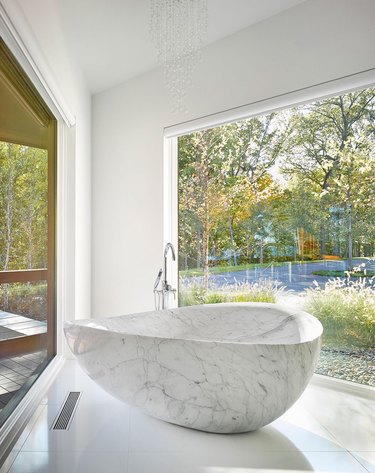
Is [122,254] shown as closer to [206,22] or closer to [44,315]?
[44,315]

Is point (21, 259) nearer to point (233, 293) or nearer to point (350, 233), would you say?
point (233, 293)

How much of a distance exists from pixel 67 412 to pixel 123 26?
9.27 ft

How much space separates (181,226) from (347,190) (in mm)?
1506

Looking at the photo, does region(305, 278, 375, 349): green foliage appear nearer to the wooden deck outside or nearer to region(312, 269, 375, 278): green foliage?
region(312, 269, 375, 278): green foliage

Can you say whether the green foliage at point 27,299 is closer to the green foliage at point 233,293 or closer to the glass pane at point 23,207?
the glass pane at point 23,207

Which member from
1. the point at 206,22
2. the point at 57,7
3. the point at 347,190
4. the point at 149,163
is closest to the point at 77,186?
the point at 149,163

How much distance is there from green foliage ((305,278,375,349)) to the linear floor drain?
1.78 meters

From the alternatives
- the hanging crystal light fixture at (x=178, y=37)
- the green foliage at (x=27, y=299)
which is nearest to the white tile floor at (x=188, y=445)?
the green foliage at (x=27, y=299)

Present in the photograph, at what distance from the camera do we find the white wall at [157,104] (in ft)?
8.44

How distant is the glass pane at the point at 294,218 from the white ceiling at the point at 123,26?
0.75 metres

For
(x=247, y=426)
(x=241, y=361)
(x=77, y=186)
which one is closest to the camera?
(x=241, y=361)

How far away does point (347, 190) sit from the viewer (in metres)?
2.68


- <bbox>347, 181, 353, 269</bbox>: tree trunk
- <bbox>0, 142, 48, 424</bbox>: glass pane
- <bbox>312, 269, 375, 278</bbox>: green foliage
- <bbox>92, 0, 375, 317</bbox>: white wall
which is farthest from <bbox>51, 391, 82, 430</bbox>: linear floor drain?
<bbox>347, 181, 353, 269</bbox>: tree trunk

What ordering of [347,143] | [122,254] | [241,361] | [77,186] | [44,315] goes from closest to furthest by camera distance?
[241,361], [347,143], [44,315], [77,186], [122,254]
